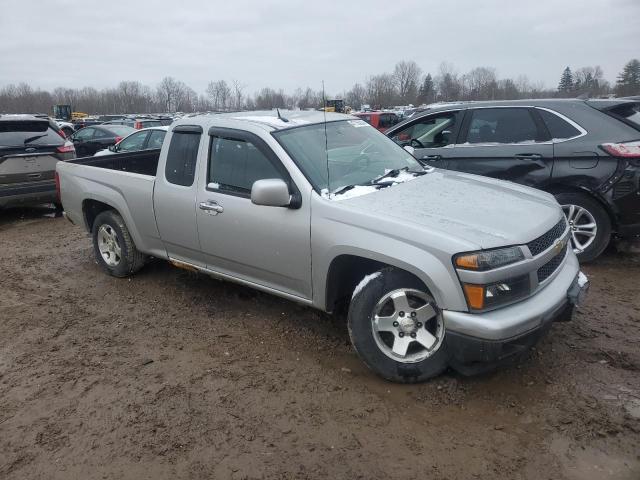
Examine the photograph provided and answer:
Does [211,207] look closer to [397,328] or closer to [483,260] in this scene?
[397,328]

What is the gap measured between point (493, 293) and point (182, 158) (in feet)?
9.67

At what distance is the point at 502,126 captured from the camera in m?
5.73

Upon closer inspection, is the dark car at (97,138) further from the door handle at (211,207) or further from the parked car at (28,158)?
the door handle at (211,207)

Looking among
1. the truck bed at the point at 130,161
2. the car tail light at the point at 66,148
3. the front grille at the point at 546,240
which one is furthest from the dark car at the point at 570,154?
the car tail light at the point at 66,148

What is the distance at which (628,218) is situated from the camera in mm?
4988

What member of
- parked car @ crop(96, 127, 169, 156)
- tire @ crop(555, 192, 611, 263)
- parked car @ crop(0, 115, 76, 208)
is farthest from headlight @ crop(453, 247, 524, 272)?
parked car @ crop(96, 127, 169, 156)

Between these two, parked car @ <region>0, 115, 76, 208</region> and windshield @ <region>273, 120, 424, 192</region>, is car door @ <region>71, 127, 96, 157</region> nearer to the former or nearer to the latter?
parked car @ <region>0, 115, 76, 208</region>

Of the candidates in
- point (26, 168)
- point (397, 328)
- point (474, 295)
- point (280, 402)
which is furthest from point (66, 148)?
point (474, 295)

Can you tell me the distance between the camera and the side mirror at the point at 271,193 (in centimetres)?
339

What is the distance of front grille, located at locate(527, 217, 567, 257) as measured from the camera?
304 cm

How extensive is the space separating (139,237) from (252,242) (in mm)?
1740

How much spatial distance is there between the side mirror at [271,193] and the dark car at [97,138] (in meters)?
13.7

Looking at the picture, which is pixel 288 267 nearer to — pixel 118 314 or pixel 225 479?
pixel 225 479

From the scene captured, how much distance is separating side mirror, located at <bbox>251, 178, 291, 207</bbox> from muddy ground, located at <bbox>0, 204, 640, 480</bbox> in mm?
1205
